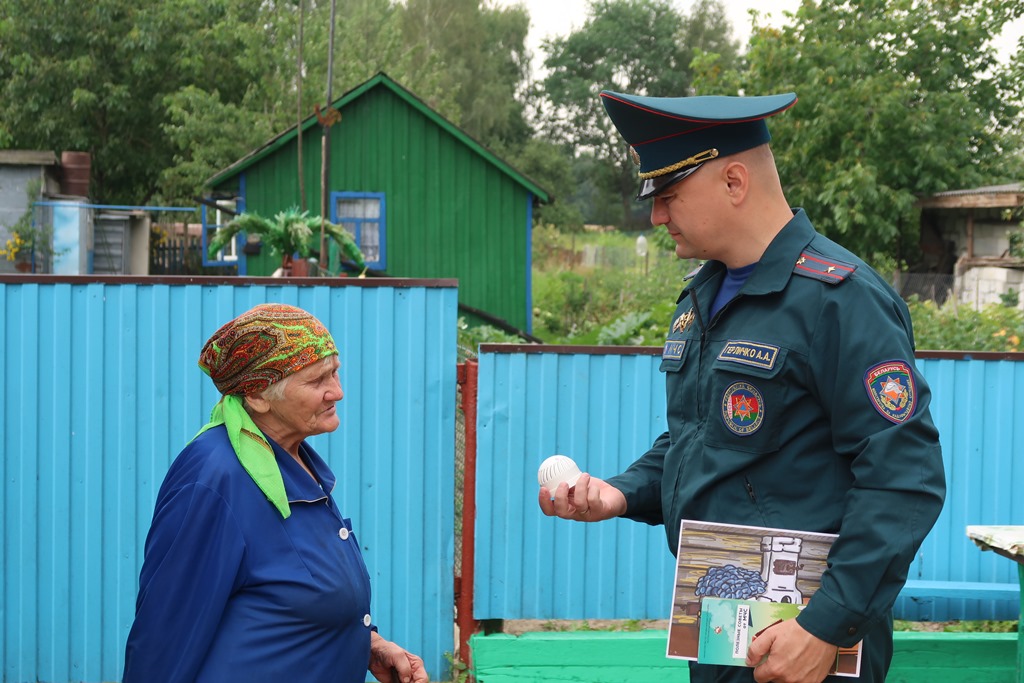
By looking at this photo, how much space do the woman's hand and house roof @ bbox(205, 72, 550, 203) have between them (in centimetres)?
1498

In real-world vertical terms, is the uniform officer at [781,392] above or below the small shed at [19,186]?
below

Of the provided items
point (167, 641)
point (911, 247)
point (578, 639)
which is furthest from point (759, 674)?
point (911, 247)

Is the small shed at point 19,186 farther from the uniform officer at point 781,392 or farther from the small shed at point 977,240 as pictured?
the uniform officer at point 781,392

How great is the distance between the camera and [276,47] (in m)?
27.3

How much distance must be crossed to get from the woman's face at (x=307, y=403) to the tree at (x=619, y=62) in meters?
56.4

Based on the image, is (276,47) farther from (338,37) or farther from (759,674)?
(759,674)

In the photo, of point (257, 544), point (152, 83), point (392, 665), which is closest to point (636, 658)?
point (392, 665)

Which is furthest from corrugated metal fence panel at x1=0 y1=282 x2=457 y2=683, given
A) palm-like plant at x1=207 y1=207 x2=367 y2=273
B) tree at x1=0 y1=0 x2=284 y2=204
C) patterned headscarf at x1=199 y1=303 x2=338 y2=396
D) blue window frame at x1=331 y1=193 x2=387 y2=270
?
tree at x1=0 y1=0 x2=284 y2=204

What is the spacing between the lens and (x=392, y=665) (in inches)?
115

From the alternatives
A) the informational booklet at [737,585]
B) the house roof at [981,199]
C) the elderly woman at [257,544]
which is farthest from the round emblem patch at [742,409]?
the house roof at [981,199]

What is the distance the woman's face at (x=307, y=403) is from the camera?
2738 mm

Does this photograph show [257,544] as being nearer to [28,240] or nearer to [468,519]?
[468,519]

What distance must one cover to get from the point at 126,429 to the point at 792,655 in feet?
12.7

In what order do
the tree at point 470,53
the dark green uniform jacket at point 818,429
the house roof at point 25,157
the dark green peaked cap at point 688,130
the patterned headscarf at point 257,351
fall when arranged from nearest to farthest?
the dark green uniform jacket at point 818,429 → the dark green peaked cap at point 688,130 → the patterned headscarf at point 257,351 → the house roof at point 25,157 → the tree at point 470,53
